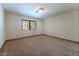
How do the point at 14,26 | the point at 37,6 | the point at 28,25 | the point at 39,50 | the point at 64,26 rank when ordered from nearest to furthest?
1. the point at 39,50
2. the point at 37,6
3. the point at 64,26
4. the point at 14,26
5. the point at 28,25

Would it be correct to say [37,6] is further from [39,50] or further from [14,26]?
[14,26]

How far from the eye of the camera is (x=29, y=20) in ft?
22.4

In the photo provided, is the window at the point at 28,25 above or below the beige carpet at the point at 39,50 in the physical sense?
above

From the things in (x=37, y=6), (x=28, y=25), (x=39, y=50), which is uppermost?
(x=37, y=6)

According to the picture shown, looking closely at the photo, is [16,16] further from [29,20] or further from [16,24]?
[29,20]

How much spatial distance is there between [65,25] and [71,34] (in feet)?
2.59

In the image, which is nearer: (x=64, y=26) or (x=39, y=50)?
(x=39, y=50)

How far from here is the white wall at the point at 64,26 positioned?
4789 millimetres

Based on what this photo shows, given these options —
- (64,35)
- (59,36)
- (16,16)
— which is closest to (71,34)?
(64,35)

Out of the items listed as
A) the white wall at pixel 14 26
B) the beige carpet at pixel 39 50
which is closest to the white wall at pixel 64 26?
the beige carpet at pixel 39 50

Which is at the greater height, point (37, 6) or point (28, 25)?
point (37, 6)

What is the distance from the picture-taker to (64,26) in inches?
217

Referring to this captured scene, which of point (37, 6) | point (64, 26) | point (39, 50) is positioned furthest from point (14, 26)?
point (64, 26)

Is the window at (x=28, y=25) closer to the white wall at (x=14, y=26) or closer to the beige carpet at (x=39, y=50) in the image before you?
the white wall at (x=14, y=26)
